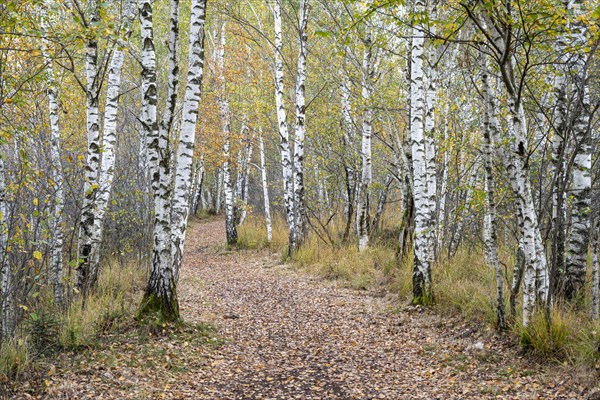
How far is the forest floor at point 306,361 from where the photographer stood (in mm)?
5168

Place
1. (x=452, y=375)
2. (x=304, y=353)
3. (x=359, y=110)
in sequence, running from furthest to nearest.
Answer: (x=359, y=110)
(x=304, y=353)
(x=452, y=375)

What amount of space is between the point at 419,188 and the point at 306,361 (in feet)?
12.2

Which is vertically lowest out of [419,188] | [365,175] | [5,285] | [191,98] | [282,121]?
[5,285]

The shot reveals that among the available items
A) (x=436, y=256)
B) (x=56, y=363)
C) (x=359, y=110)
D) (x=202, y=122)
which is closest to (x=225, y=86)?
(x=202, y=122)

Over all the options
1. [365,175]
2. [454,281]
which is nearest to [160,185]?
[454,281]

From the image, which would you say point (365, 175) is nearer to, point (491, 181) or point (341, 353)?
point (491, 181)

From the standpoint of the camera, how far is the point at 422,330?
24.8 ft

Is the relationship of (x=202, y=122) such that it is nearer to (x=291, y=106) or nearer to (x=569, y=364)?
(x=291, y=106)

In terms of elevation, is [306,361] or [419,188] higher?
[419,188]

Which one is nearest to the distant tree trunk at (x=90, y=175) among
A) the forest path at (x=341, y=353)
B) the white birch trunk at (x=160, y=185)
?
the white birch trunk at (x=160, y=185)

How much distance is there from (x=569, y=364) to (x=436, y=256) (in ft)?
15.8

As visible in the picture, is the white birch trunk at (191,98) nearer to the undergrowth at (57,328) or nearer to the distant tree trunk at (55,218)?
the distant tree trunk at (55,218)

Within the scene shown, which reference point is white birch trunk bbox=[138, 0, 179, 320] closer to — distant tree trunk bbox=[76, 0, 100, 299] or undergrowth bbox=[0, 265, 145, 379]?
undergrowth bbox=[0, 265, 145, 379]

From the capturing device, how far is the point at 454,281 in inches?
343
